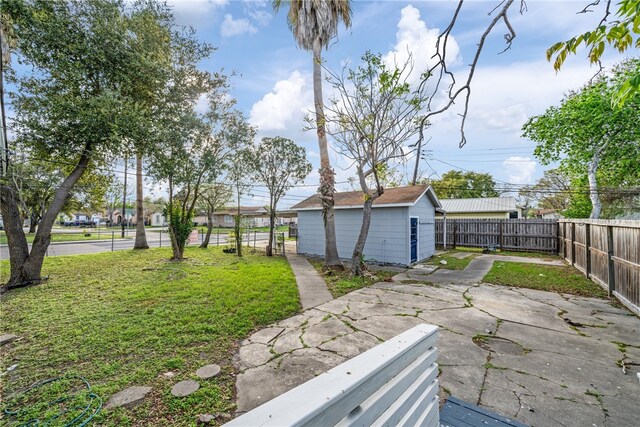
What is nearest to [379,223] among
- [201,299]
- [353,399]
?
[201,299]

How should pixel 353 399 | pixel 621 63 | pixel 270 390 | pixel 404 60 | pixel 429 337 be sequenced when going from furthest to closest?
pixel 621 63 → pixel 404 60 → pixel 270 390 → pixel 429 337 → pixel 353 399

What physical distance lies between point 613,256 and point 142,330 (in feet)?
28.4

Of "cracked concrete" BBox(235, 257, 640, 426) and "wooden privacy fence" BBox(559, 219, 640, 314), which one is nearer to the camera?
"cracked concrete" BBox(235, 257, 640, 426)

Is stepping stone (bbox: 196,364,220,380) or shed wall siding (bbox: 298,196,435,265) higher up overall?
shed wall siding (bbox: 298,196,435,265)

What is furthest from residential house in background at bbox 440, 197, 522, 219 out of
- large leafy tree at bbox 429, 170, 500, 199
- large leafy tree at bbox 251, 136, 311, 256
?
large leafy tree at bbox 251, 136, 311, 256

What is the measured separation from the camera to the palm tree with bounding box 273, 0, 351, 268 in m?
8.95

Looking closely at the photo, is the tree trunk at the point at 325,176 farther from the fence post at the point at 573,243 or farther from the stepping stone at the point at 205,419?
the fence post at the point at 573,243

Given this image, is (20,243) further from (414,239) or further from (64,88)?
(414,239)

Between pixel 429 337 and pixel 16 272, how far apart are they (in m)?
9.79

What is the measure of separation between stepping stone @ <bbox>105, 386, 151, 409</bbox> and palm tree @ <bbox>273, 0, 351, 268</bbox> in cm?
662

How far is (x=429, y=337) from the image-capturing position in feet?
4.59

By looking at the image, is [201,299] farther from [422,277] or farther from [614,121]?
[614,121]

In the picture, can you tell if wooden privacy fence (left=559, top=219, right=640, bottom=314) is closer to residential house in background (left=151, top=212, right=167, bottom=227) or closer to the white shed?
the white shed

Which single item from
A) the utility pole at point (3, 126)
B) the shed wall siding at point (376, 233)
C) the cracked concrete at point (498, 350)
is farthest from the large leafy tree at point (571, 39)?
the shed wall siding at point (376, 233)
